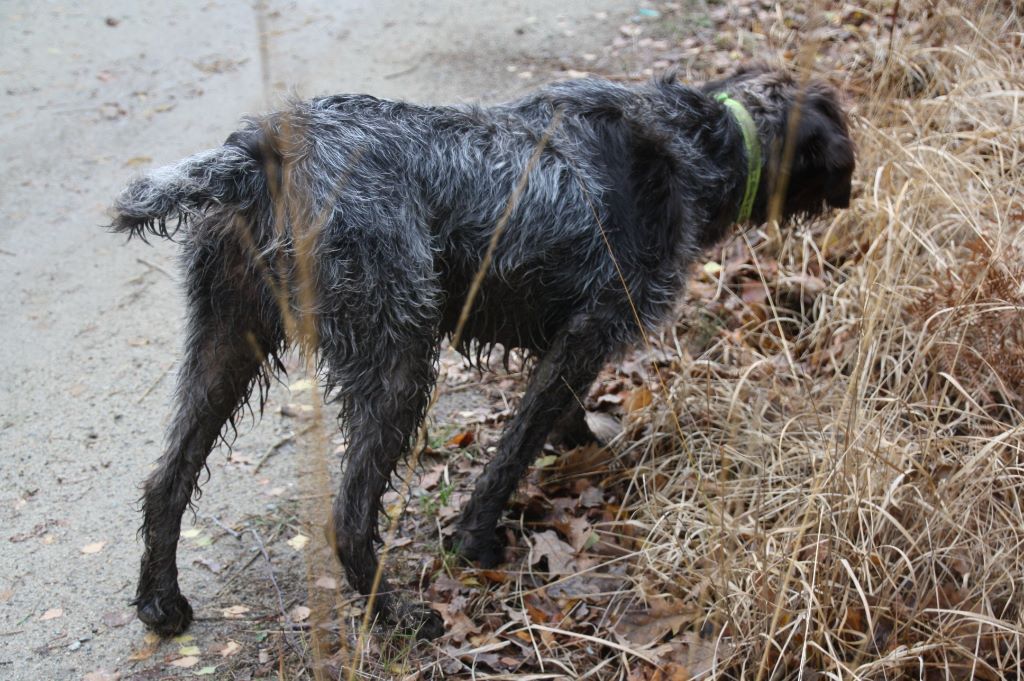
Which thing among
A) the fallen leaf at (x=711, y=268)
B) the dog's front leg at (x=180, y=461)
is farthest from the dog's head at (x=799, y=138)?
the dog's front leg at (x=180, y=461)

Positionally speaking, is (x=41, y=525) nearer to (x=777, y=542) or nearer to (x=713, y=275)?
(x=777, y=542)

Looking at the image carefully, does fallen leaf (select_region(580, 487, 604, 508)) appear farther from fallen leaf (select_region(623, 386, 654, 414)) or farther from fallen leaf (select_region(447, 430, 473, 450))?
fallen leaf (select_region(447, 430, 473, 450))

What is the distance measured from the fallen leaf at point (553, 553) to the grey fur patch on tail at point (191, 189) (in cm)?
197

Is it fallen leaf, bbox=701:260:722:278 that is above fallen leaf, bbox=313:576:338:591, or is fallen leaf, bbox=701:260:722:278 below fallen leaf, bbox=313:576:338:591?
above

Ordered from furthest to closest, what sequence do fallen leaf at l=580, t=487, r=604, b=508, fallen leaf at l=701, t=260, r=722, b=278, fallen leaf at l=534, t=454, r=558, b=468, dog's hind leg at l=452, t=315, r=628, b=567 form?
fallen leaf at l=701, t=260, r=722, b=278 < fallen leaf at l=534, t=454, r=558, b=468 < fallen leaf at l=580, t=487, r=604, b=508 < dog's hind leg at l=452, t=315, r=628, b=567

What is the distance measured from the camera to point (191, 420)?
3795 mm

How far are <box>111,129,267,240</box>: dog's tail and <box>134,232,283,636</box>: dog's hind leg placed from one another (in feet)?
1.35

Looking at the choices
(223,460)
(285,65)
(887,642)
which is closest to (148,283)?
(223,460)

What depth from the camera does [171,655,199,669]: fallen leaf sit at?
3.70 m

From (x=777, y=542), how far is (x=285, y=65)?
6.23m

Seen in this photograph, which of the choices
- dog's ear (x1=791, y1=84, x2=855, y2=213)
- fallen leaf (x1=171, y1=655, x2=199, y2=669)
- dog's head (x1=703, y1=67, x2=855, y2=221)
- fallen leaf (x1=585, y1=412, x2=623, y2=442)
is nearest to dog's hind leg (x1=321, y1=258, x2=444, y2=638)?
fallen leaf (x1=171, y1=655, x2=199, y2=669)

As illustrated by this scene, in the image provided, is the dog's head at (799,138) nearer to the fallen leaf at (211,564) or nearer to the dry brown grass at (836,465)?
the dry brown grass at (836,465)

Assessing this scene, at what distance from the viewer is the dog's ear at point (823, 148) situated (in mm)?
4449

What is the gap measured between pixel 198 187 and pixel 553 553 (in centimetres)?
216
